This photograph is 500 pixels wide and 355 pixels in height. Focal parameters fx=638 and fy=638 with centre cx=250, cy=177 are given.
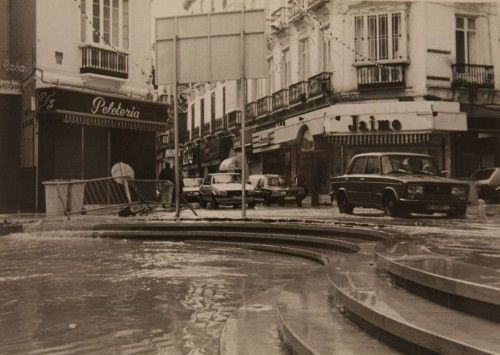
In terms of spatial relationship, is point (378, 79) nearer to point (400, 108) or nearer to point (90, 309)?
point (400, 108)

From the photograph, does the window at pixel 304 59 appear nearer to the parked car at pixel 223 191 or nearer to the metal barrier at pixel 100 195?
the parked car at pixel 223 191

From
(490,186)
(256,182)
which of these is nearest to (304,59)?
(256,182)

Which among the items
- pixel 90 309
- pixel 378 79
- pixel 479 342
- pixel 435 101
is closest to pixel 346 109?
pixel 378 79

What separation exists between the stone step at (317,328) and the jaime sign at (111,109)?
16497mm

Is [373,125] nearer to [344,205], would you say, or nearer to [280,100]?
[280,100]

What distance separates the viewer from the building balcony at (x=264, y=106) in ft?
116

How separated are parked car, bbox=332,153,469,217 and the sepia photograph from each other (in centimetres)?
5

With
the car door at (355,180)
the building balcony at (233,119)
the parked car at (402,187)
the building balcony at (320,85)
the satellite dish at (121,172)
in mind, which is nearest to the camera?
the parked car at (402,187)

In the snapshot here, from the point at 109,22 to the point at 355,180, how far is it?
10.4m

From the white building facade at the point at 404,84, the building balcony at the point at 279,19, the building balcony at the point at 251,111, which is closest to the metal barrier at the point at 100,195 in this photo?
the white building facade at the point at 404,84

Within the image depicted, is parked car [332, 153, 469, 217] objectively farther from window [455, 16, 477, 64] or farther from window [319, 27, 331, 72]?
window [455, 16, 477, 64]

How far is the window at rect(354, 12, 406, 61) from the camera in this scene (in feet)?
88.1

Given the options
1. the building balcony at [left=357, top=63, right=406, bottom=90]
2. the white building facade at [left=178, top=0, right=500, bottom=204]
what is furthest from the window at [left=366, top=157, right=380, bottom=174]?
the building balcony at [left=357, top=63, right=406, bottom=90]

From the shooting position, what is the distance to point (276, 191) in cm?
2683
